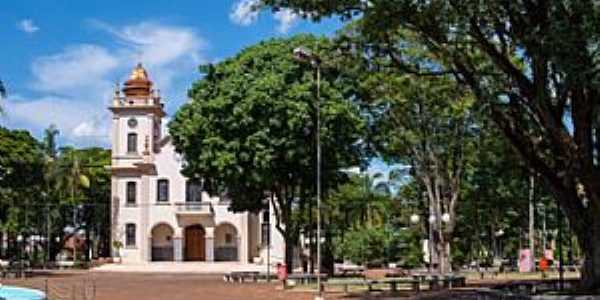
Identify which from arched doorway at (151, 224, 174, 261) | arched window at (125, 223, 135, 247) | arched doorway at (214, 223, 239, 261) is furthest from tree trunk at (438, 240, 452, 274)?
arched window at (125, 223, 135, 247)

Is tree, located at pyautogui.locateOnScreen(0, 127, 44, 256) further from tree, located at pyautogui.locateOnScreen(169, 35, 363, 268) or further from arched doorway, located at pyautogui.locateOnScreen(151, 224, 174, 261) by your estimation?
tree, located at pyautogui.locateOnScreen(169, 35, 363, 268)

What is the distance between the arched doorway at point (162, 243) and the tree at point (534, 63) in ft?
183

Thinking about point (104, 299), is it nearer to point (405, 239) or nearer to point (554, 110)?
point (554, 110)

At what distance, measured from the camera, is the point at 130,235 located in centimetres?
7731

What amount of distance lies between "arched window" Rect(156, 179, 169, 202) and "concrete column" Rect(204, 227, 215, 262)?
445 cm

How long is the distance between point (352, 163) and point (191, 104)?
824 cm

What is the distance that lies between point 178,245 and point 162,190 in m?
4.75

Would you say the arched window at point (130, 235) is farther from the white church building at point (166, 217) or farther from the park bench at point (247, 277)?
the park bench at point (247, 277)

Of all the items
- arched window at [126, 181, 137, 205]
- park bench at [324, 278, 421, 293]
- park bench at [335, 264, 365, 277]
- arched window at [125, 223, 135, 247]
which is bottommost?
park bench at [335, 264, 365, 277]

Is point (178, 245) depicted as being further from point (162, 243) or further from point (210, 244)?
point (210, 244)

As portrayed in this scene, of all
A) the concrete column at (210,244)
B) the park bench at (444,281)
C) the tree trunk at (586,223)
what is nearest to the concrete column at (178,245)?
the concrete column at (210,244)

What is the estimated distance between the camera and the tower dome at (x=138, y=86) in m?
80.0

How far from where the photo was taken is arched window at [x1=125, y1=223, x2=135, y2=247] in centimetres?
7712

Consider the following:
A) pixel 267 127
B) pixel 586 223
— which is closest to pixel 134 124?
pixel 267 127
